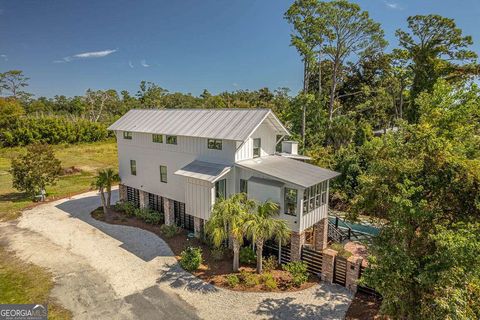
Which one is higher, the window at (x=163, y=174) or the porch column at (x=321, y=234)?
the window at (x=163, y=174)

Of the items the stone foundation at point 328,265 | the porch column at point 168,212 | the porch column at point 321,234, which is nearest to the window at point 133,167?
the porch column at point 168,212

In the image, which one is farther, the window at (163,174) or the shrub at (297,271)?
the window at (163,174)

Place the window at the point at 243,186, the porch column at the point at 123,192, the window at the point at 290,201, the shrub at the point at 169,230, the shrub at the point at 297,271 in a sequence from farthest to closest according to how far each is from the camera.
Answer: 1. the porch column at the point at 123,192
2. the shrub at the point at 169,230
3. the window at the point at 243,186
4. the window at the point at 290,201
5. the shrub at the point at 297,271

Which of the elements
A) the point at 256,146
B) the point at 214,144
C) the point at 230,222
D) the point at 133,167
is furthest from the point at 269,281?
the point at 133,167

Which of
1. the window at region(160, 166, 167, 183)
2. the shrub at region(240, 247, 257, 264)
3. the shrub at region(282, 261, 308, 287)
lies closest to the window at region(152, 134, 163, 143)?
the window at region(160, 166, 167, 183)

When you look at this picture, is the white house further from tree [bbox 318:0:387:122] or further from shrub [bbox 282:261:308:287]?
tree [bbox 318:0:387:122]

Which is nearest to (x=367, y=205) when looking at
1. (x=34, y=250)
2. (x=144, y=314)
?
(x=144, y=314)

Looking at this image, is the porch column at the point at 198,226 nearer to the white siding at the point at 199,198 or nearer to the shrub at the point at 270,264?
the white siding at the point at 199,198

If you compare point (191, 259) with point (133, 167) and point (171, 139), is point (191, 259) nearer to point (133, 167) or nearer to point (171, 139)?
point (171, 139)
